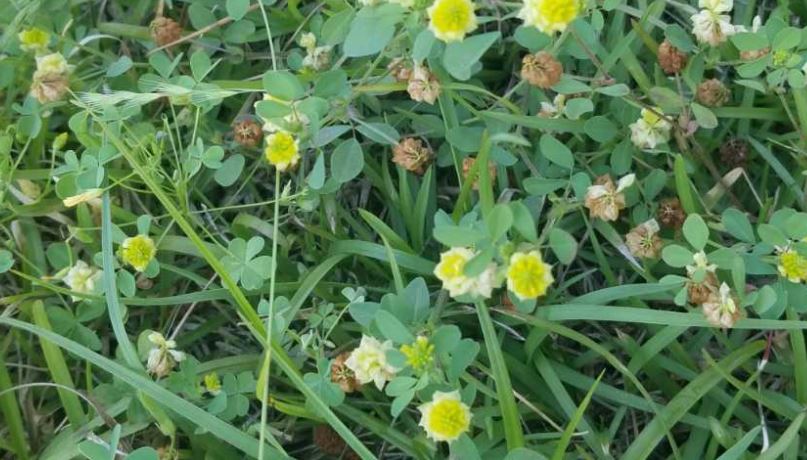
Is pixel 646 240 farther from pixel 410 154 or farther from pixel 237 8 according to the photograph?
pixel 237 8

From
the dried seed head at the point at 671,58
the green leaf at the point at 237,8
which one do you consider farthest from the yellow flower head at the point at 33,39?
the dried seed head at the point at 671,58

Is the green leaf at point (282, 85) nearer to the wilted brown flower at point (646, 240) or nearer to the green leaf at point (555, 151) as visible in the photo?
the green leaf at point (555, 151)

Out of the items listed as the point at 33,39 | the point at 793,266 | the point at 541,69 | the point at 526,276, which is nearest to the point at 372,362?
the point at 526,276

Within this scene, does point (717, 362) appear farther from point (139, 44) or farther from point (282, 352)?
point (139, 44)

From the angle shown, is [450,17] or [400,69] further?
[400,69]

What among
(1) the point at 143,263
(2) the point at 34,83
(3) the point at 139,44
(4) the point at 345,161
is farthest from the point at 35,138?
(4) the point at 345,161

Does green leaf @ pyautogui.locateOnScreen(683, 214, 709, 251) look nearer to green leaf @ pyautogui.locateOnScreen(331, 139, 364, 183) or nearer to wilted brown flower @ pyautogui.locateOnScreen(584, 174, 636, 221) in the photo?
wilted brown flower @ pyautogui.locateOnScreen(584, 174, 636, 221)
